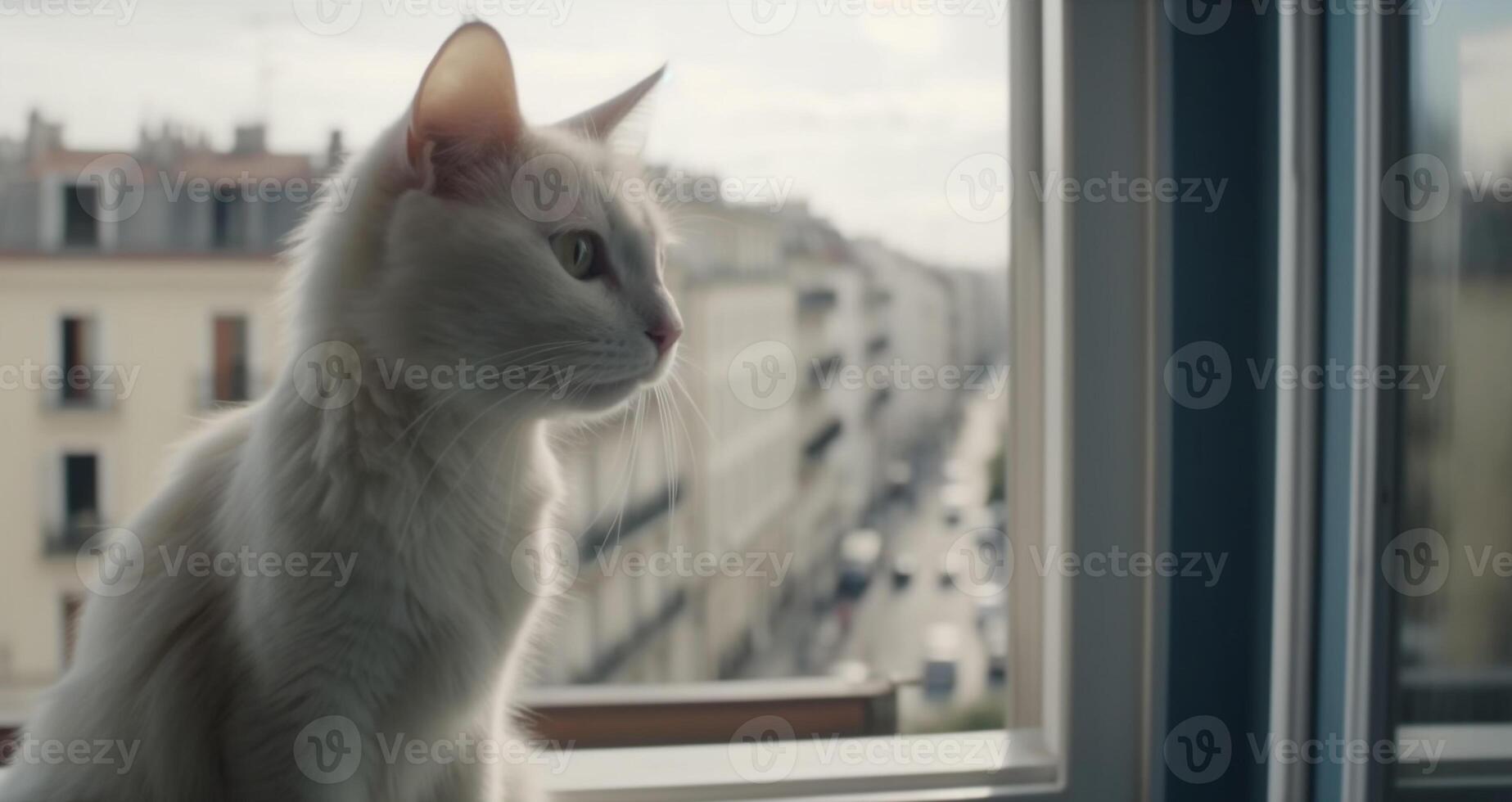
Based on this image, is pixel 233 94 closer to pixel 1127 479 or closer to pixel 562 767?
pixel 562 767

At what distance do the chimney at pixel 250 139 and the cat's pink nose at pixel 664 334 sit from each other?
21.9 inches

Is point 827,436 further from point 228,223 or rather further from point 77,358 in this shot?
point 77,358

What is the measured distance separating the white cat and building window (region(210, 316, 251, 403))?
0.96ft

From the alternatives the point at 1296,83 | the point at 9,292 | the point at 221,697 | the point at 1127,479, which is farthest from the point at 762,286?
the point at 9,292

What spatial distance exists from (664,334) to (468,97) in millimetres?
244

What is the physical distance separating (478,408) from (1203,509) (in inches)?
30.8

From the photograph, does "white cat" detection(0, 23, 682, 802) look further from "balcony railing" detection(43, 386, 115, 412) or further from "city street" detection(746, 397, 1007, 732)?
"city street" detection(746, 397, 1007, 732)

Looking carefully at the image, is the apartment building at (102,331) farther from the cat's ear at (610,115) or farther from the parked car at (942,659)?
the parked car at (942,659)

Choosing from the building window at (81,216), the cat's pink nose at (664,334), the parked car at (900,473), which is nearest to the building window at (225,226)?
the building window at (81,216)

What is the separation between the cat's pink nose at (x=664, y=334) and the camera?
0.83m

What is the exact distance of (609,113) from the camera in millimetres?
913

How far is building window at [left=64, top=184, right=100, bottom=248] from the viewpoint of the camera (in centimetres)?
105

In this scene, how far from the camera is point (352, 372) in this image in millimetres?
777

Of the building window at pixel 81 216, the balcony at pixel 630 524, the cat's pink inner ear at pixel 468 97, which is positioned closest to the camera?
the cat's pink inner ear at pixel 468 97
